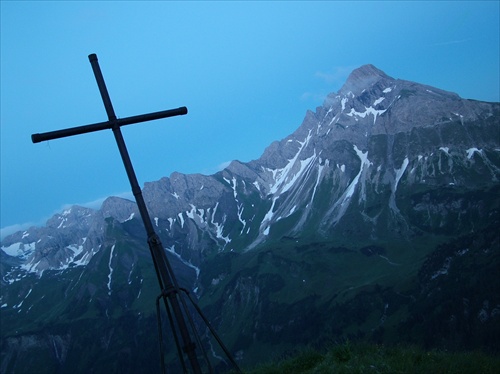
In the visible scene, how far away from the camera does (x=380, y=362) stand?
1377 centimetres

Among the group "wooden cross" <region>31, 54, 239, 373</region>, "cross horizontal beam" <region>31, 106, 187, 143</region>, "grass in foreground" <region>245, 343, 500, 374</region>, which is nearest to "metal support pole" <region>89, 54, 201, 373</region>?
"wooden cross" <region>31, 54, 239, 373</region>

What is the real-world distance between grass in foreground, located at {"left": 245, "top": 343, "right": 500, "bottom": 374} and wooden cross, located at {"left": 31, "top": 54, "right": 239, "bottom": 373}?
275cm

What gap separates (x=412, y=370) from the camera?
13102 mm

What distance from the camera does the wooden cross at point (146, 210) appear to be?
43.9ft

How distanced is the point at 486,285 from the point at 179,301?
657 ft

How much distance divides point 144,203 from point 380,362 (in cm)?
751

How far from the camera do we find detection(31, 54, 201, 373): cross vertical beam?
13367mm

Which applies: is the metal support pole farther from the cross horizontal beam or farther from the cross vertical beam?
the cross horizontal beam

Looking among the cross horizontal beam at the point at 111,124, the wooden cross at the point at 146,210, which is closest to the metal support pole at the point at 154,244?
the wooden cross at the point at 146,210

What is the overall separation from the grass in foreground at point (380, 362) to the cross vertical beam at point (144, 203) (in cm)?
386

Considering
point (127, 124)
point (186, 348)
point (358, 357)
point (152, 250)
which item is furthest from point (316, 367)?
point (127, 124)

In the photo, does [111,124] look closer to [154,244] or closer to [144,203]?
[144,203]

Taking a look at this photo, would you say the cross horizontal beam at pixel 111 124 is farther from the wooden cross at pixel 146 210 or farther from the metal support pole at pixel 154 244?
the metal support pole at pixel 154 244

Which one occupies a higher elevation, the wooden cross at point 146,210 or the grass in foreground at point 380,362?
the wooden cross at point 146,210
